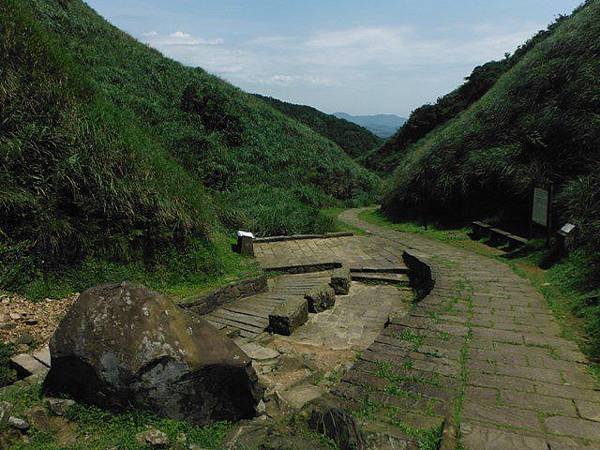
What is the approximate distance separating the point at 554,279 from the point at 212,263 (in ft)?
18.9

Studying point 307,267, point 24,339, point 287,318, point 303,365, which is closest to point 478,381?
point 303,365

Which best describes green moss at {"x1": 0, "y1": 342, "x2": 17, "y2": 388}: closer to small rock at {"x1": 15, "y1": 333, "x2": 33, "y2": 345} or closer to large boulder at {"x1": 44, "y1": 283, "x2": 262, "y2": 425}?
small rock at {"x1": 15, "y1": 333, "x2": 33, "y2": 345}

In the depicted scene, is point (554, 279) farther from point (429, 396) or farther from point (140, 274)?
point (140, 274)

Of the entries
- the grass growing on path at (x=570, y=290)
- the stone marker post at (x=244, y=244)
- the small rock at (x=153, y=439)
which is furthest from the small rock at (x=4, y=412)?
the stone marker post at (x=244, y=244)

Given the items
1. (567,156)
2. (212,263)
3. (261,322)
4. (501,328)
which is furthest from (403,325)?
(567,156)

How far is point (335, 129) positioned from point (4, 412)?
56513mm

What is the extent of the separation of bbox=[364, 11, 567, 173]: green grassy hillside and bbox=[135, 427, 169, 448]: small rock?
1150 inches

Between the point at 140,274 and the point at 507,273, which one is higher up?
the point at 507,273

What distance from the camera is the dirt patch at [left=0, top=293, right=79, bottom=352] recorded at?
4.83 m

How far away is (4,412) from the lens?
300 centimetres

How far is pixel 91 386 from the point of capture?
3217mm

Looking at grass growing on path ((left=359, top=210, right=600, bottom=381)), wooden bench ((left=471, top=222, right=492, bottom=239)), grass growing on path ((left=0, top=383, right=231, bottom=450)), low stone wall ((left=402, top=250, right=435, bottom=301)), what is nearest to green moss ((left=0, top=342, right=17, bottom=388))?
grass growing on path ((left=0, top=383, right=231, bottom=450))

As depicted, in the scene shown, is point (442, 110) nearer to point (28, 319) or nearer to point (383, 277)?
point (383, 277)

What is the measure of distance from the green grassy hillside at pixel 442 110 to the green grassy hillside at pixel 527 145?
46.0 ft
